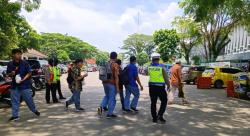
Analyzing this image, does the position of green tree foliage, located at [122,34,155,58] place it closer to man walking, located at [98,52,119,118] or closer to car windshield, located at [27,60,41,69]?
car windshield, located at [27,60,41,69]

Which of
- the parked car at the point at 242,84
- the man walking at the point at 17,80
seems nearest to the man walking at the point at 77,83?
the man walking at the point at 17,80

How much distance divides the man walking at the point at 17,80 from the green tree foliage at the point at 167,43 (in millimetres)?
66214

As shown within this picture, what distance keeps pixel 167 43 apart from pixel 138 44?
193 feet

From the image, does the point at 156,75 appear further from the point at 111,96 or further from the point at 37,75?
the point at 37,75

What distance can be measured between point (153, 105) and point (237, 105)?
6.48m

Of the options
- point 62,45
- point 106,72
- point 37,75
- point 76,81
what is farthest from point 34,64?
point 62,45

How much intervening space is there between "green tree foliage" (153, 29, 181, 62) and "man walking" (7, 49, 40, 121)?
2607 inches

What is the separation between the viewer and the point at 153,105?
10930mm

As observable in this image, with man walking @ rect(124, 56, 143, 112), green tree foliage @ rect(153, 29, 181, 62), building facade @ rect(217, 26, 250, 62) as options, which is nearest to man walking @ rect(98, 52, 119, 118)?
man walking @ rect(124, 56, 143, 112)

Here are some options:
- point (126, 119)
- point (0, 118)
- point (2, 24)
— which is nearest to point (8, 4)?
point (2, 24)

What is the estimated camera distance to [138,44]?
136875mm

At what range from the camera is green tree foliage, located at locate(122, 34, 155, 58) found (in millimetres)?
134750

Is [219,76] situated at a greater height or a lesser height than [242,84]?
greater

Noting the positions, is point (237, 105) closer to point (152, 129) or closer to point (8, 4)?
point (152, 129)
